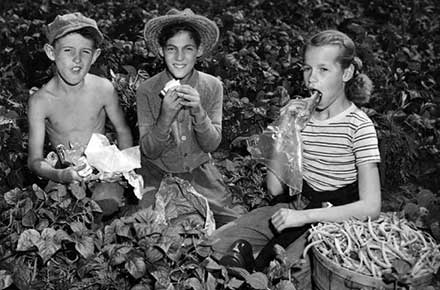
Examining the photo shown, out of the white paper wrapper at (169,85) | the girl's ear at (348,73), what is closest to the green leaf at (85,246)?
the white paper wrapper at (169,85)

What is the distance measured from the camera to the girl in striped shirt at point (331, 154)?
288cm

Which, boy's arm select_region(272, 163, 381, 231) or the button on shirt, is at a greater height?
the button on shirt

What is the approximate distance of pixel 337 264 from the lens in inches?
93.5

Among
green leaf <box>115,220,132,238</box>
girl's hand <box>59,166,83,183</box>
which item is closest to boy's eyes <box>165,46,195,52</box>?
girl's hand <box>59,166,83,183</box>

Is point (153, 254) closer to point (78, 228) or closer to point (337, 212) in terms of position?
point (78, 228)

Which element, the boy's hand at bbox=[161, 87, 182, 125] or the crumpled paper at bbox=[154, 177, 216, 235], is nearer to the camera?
the boy's hand at bbox=[161, 87, 182, 125]

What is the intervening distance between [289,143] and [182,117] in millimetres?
610

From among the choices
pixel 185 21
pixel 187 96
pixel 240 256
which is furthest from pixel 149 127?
pixel 240 256

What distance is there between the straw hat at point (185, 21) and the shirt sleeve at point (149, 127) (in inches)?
9.6

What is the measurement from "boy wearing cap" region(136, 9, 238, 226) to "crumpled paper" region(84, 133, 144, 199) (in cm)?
16

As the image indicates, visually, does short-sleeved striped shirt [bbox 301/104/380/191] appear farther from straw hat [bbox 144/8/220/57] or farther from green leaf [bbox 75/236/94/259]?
green leaf [bbox 75/236/94/259]

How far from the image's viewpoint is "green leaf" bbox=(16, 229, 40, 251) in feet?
8.14

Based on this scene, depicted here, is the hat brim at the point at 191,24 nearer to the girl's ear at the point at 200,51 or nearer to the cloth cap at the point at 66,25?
the girl's ear at the point at 200,51

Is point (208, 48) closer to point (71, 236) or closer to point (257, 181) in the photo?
point (257, 181)
